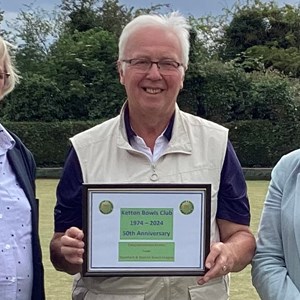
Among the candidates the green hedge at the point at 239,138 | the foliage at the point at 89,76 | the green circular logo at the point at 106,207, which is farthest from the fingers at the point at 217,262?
the foliage at the point at 89,76

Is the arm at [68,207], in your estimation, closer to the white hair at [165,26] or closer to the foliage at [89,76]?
the white hair at [165,26]

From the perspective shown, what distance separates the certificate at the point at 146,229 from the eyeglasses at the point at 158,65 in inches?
20.6

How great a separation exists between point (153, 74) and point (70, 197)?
636mm

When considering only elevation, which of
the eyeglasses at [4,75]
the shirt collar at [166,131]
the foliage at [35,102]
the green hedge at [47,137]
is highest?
the eyeglasses at [4,75]

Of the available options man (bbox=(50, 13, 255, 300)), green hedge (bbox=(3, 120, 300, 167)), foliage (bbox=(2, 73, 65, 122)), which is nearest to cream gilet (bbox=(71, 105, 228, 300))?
man (bbox=(50, 13, 255, 300))

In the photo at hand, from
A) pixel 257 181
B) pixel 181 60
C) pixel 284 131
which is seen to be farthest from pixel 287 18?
pixel 181 60

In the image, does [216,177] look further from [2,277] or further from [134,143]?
[2,277]

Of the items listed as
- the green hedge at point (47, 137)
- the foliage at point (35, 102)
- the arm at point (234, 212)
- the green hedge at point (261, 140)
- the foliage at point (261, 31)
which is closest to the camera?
the arm at point (234, 212)

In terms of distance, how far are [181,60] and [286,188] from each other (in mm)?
779

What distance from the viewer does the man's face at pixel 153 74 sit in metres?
3.18

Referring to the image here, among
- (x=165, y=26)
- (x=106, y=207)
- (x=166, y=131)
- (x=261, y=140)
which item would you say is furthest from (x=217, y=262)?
(x=261, y=140)

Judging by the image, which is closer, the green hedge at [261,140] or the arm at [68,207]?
the arm at [68,207]

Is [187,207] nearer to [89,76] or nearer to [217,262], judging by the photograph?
[217,262]

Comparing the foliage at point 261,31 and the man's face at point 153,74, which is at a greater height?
the man's face at point 153,74
